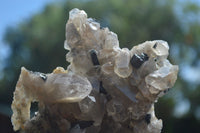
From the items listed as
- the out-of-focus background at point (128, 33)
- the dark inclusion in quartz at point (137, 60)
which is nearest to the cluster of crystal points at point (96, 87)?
the dark inclusion in quartz at point (137, 60)

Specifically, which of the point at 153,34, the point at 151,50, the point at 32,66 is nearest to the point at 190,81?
the point at 153,34

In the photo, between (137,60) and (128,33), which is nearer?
(137,60)

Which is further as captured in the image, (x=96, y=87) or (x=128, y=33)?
(x=128, y=33)

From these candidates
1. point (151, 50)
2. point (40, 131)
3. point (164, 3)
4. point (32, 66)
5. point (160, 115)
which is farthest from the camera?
point (164, 3)

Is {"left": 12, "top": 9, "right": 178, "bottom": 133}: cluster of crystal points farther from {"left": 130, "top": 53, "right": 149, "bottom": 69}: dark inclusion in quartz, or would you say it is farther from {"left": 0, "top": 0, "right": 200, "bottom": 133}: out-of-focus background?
{"left": 0, "top": 0, "right": 200, "bottom": 133}: out-of-focus background

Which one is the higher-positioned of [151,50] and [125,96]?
[151,50]

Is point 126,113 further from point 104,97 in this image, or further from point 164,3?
point 164,3

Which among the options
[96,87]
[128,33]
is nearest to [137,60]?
[96,87]

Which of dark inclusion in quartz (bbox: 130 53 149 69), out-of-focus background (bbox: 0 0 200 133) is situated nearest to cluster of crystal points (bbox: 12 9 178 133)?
dark inclusion in quartz (bbox: 130 53 149 69)

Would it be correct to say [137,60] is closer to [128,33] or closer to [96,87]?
[96,87]
